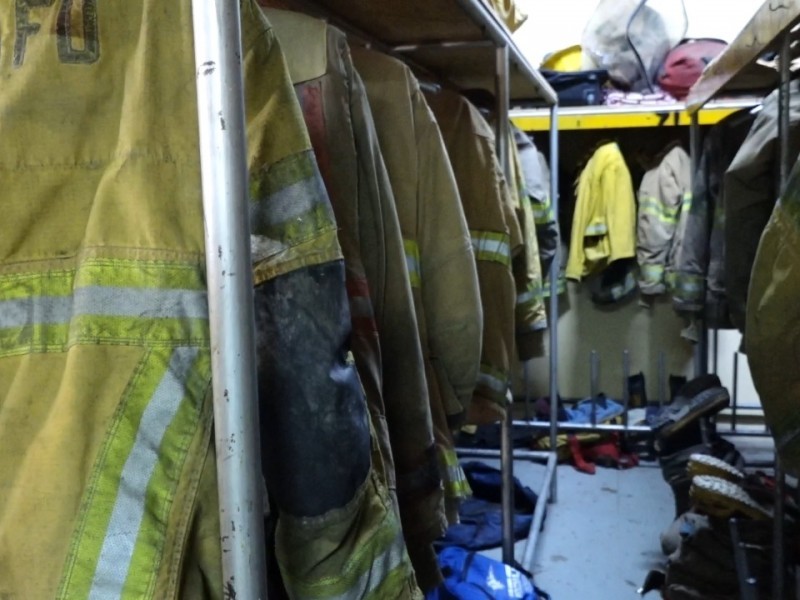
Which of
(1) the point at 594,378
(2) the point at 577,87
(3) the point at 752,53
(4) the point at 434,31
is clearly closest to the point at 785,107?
(3) the point at 752,53

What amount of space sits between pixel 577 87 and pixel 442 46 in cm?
174

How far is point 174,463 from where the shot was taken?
60cm

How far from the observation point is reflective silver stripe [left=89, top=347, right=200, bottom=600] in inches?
22.5

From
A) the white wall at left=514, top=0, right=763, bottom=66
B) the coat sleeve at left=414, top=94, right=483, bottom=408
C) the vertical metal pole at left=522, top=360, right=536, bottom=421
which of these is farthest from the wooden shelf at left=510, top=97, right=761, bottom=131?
the coat sleeve at left=414, top=94, right=483, bottom=408

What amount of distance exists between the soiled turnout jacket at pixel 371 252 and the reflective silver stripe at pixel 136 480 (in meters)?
0.33

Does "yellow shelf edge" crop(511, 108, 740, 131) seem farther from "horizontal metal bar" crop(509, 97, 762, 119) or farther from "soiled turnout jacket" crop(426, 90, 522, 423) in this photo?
"soiled turnout jacket" crop(426, 90, 522, 423)

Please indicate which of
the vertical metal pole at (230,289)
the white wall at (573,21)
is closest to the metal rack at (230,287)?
→ the vertical metal pole at (230,289)

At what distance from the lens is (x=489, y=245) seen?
166 centimetres

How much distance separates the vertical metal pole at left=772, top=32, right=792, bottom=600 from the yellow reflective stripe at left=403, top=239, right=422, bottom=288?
84 centimetres

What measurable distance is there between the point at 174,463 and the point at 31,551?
13 cm

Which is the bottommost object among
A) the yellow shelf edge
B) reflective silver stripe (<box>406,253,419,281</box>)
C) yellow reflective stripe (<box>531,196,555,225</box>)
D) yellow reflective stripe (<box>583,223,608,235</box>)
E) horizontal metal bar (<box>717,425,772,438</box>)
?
horizontal metal bar (<box>717,425,772,438</box>)

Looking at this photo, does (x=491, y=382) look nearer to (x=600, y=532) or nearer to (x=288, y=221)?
(x=288, y=221)

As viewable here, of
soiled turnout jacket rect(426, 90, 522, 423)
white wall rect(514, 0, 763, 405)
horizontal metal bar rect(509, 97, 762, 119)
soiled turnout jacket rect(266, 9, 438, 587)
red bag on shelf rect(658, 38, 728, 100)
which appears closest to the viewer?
soiled turnout jacket rect(266, 9, 438, 587)

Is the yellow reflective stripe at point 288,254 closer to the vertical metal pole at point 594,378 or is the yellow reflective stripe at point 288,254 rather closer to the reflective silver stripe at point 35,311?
the reflective silver stripe at point 35,311
